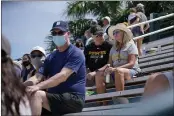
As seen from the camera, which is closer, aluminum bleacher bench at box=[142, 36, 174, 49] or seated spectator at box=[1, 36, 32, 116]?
seated spectator at box=[1, 36, 32, 116]

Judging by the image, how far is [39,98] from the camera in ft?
12.4

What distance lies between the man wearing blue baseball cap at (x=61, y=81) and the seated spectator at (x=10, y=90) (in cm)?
147

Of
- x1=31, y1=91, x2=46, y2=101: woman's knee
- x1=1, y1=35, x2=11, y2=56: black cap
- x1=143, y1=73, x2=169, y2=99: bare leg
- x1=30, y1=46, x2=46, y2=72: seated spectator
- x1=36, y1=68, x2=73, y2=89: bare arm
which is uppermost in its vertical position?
x1=1, y1=35, x2=11, y2=56: black cap

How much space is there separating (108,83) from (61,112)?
5.13ft

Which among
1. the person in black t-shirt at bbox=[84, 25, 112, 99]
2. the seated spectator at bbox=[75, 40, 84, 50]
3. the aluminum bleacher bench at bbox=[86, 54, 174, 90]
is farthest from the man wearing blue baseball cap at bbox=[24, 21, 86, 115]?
the seated spectator at bbox=[75, 40, 84, 50]

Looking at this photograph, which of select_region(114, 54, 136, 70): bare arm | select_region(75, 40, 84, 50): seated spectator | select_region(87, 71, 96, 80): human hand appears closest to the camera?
select_region(114, 54, 136, 70): bare arm

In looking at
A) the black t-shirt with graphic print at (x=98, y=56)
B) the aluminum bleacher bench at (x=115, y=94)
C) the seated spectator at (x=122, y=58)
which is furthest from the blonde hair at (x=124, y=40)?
the aluminum bleacher bench at (x=115, y=94)

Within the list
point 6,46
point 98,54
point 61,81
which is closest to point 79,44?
point 98,54

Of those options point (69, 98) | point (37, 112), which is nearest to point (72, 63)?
point (69, 98)

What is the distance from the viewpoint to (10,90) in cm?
215

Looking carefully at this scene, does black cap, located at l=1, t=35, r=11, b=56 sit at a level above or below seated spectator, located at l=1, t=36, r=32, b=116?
above

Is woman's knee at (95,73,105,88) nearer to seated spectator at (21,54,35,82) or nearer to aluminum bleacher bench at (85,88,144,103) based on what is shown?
aluminum bleacher bench at (85,88,144,103)

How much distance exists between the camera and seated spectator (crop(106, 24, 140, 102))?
513 centimetres

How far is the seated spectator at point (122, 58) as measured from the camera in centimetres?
513
